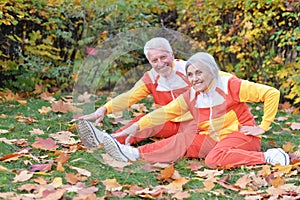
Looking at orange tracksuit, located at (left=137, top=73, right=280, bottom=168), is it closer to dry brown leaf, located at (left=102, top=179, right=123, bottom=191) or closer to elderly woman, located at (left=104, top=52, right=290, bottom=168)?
elderly woman, located at (left=104, top=52, right=290, bottom=168)

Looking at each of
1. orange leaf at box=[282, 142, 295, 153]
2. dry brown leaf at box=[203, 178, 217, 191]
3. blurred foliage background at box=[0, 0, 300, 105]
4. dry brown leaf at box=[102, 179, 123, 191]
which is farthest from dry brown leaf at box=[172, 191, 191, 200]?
blurred foliage background at box=[0, 0, 300, 105]

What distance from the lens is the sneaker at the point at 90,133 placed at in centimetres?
383

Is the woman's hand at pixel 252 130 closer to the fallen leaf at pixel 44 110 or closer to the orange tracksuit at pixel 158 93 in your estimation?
the orange tracksuit at pixel 158 93

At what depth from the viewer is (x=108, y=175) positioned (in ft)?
11.2

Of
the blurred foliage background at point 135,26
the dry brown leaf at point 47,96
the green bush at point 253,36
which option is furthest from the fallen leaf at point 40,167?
the green bush at point 253,36

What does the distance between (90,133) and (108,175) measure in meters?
0.53

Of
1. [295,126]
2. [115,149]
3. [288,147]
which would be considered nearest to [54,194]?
[115,149]

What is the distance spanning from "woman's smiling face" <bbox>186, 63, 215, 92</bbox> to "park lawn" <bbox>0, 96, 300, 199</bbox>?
0.57 m

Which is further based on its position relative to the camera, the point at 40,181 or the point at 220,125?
the point at 220,125

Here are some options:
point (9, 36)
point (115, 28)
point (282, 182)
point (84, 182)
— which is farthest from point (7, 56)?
point (282, 182)

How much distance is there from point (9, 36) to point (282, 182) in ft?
13.9

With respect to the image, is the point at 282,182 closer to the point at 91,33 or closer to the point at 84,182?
the point at 84,182

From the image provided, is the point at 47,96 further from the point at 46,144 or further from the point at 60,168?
the point at 60,168

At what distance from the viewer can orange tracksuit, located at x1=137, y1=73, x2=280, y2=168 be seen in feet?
12.4
